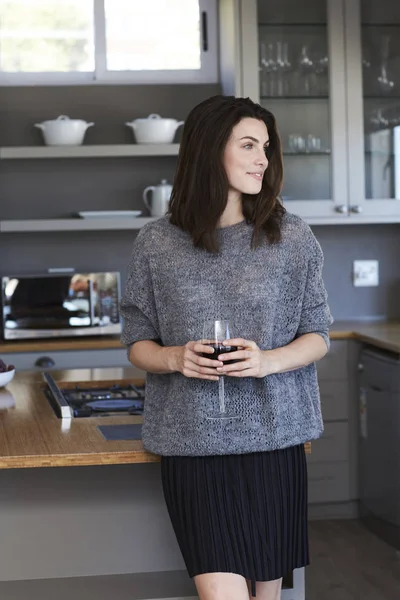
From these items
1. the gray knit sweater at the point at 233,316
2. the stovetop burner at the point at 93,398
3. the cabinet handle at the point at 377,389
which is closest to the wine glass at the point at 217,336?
the gray knit sweater at the point at 233,316

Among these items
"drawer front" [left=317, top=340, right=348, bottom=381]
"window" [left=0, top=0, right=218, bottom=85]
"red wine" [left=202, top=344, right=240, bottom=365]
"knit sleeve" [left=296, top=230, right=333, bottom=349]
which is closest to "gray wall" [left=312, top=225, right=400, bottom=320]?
"drawer front" [left=317, top=340, right=348, bottom=381]

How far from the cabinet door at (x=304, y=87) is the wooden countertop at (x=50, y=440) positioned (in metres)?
2.02

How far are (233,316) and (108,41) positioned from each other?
3195 mm

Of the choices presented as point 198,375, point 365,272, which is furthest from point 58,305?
point 198,375

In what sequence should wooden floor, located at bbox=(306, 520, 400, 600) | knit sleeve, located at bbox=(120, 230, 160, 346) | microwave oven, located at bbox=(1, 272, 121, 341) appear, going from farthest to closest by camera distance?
1. microwave oven, located at bbox=(1, 272, 121, 341)
2. wooden floor, located at bbox=(306, 520, 400, 600)
3. knit sleeve, located at bbox=(120, 230, 160, 346)

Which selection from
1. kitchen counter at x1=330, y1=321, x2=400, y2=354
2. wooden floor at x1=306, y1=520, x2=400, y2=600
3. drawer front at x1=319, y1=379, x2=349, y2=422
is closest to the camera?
wooden floor at x1=306, y1=520, x2=400, y2=600

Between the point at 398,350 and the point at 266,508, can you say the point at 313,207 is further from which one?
the point at 266,508

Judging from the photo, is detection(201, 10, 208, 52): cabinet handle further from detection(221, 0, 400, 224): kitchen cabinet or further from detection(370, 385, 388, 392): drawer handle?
detection(370, 385, 388, 392): drawer handle

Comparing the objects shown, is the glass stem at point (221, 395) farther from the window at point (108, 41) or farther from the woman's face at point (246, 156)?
the window at point (108, 41)

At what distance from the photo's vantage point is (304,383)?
74.5 inches

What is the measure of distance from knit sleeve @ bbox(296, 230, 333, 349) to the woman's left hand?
0.69 feet

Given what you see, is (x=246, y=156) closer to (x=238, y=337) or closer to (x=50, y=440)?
(x=238, y=337)

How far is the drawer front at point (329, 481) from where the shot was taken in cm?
417

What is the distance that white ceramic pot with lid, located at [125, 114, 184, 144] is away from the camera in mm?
4355
